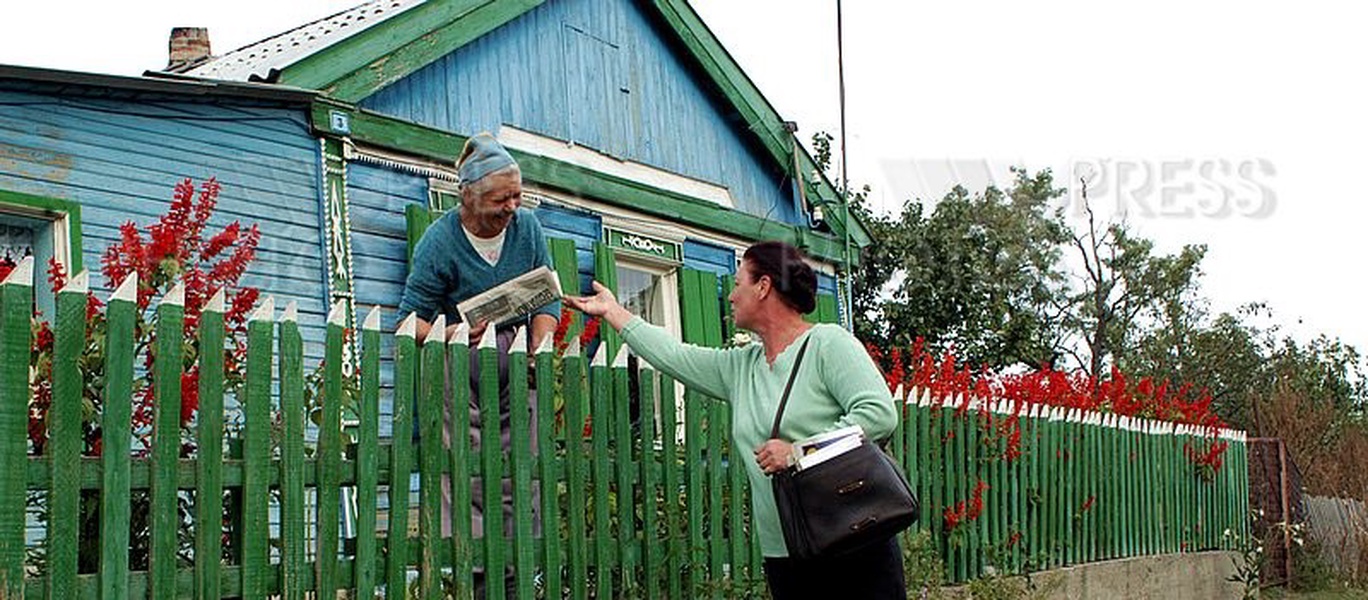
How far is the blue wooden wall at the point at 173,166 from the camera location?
7.45m

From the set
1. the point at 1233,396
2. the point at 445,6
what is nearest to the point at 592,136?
the point at 445,6

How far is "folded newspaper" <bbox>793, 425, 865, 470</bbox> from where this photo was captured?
4305 millimetres

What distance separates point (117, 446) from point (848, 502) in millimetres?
1824

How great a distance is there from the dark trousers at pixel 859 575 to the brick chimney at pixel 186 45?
311 inches

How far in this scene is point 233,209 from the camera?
27.4 ft

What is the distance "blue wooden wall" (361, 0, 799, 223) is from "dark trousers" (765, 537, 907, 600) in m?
5.49

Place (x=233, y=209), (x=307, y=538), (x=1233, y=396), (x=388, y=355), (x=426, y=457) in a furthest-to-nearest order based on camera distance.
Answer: (x=1233, y=396) < (x=388, y=355) < (x=233, y=209) < (x=426, y=457) < (x=307, y=538)

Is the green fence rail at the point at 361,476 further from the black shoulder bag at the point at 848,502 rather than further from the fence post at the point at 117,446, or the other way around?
the black shoulder bag at the point at 848,502

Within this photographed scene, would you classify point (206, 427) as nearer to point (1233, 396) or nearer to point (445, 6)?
point (445, 6)

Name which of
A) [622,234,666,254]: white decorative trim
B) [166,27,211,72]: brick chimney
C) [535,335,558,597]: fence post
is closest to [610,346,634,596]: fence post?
[535,335,558,597]: fence post

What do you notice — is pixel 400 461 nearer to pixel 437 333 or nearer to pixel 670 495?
pixel 437 333

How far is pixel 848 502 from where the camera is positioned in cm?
429

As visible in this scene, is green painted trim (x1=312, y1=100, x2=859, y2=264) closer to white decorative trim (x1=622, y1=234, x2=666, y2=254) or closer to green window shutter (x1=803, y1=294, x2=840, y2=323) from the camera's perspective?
white decorative trim (x1=622, y1=234, x2=666, y2=254)

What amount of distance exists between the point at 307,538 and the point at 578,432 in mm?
1182
